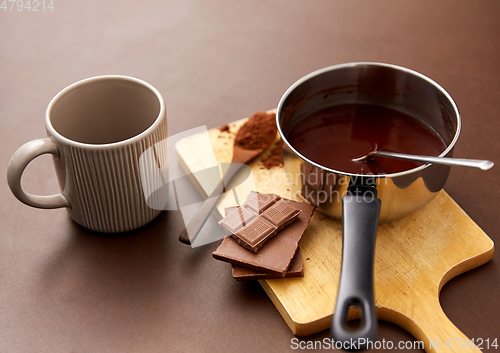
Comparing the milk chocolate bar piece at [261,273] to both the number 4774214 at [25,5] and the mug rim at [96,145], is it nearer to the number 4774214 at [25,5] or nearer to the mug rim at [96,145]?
the mug rim at [96,145]

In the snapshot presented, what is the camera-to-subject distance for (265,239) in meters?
0.82

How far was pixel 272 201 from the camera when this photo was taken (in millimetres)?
895

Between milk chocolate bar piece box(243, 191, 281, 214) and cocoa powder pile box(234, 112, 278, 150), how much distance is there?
0.54 feet

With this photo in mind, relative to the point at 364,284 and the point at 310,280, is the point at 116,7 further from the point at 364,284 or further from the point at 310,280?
the point at 364,284

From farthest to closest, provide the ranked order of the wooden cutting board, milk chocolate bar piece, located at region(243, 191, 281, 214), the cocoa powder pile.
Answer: the cocoa powder pile
milk chocolate bar piece, located at region(243, 191, 281, 214)
the wooden cutting board

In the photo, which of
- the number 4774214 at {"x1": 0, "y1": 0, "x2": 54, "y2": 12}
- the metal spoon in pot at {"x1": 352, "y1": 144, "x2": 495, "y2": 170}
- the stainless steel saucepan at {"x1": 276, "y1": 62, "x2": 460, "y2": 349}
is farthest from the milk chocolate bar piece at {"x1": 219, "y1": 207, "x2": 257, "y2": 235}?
the number 4774214 at {"x1": 0, "y1": 0, "x2": 54, "y2": 12}

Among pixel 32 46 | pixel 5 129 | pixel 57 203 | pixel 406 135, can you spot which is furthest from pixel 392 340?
pixel 32 46

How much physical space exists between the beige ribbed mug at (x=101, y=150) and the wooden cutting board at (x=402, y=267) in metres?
0.18

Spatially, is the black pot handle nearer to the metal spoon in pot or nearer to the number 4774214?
the metal spoon in pot

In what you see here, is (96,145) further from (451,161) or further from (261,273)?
(451,161)

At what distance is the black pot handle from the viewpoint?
602 mm

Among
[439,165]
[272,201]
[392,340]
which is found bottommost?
[392,340]

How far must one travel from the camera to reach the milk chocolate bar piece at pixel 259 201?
88 cm

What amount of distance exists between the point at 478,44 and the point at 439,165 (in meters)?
0.82
